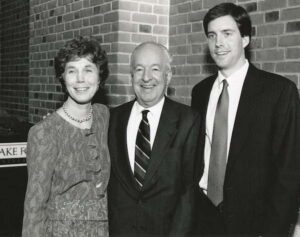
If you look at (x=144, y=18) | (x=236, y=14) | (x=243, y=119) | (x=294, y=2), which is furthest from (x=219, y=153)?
(x=144, y=18)

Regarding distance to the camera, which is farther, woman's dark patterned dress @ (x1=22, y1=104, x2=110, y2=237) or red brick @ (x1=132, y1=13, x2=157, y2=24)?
red brick @ (x1=132, y1=13, x2=157, y2=24)

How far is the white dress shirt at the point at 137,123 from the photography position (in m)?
2.60

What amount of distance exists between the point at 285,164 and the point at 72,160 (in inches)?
50.6

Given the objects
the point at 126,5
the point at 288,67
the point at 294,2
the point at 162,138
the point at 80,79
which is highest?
the point at 126,5

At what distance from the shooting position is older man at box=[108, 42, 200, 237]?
249 cm

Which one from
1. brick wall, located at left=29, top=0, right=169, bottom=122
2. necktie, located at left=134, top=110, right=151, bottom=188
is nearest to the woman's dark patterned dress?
necktie, located at left=134, top=110, right=151, bottom=188

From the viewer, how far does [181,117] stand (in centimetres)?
260

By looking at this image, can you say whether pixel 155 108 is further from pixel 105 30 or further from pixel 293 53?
pixel 105 30

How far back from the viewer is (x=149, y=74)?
259 centimetres

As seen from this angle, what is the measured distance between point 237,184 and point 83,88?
1158mm

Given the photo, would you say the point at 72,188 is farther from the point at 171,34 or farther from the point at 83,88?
the point at 171,34

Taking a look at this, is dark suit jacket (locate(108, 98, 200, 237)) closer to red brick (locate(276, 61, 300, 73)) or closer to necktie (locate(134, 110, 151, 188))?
necktie (locate(134, 110, 151, 188))

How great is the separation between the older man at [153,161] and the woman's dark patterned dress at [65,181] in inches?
3.7

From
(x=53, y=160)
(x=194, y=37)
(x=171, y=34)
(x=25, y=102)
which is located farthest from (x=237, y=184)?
(x=25, y=102)
